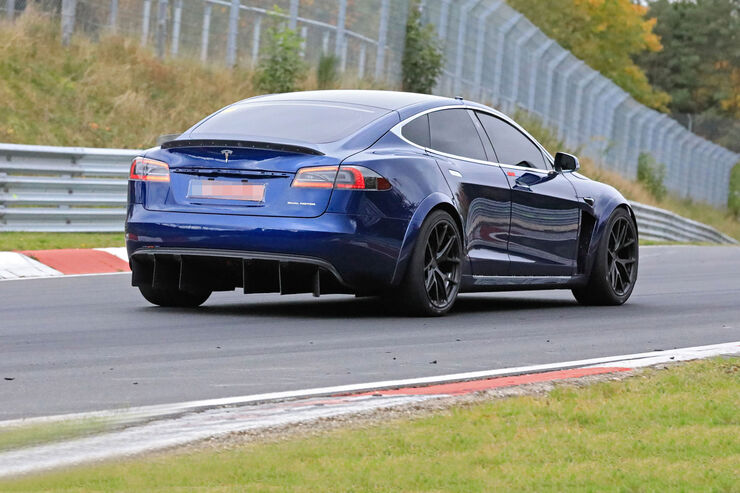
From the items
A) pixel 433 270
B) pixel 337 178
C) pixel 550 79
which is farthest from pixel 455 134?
pixel 550 79

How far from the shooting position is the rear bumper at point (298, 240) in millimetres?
9242

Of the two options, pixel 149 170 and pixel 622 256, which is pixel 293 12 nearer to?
pixel 622 256

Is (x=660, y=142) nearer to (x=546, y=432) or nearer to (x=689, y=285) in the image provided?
(x=689, y=285)

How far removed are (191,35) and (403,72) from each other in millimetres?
6575

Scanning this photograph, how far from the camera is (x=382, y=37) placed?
30.3 m

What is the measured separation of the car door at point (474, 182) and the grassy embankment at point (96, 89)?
11.3 m

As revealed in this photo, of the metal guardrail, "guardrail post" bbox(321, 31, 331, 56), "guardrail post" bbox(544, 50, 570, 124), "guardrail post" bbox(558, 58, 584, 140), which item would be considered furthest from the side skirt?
"guardrail post" bbox(558, 58, 584, 140)

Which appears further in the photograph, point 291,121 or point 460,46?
point 460,46

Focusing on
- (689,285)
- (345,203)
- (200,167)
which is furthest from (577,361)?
(689,285)

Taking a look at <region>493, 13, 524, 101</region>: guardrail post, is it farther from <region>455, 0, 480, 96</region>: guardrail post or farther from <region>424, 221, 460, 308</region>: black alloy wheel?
<region>424, 221, 460, 308</region>: black alloy wheel

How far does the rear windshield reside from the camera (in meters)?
9.73

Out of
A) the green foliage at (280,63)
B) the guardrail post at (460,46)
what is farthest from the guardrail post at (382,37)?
the green foliage at (280,63)

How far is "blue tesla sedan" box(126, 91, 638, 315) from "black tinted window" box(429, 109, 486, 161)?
11mm

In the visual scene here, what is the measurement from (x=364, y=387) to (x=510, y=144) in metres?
4.92
